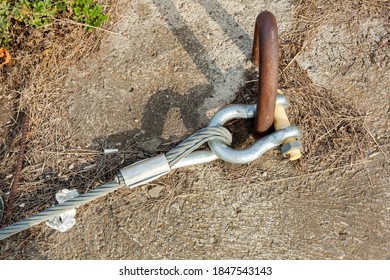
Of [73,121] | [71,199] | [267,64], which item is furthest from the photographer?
[73,121]

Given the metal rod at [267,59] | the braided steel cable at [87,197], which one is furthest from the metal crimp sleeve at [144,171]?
the metal rod at [267,59]

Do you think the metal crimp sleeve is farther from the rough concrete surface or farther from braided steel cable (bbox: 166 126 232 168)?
the rough concrete surface

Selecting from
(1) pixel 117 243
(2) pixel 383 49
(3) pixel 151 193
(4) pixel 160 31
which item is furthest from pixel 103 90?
(2) pixel 383 49

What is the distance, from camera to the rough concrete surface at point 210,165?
2.34 m

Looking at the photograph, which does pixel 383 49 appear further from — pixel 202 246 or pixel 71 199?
pixel 71 199

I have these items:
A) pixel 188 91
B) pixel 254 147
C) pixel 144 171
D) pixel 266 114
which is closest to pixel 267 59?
pixel 266 114

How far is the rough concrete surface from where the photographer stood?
2.34 metres

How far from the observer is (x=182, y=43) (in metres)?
2.86

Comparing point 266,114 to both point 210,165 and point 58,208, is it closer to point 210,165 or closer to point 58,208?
point 210,165

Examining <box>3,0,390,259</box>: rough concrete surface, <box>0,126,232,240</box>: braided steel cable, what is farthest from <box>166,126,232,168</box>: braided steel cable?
<box>3,0,390,259</box>: rough concrete surface

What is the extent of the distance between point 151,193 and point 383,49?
163 centimetres

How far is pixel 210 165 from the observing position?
2.51 m

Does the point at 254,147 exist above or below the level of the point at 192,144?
below

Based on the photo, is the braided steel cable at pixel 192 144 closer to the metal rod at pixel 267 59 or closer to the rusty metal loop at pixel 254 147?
the rusty metal loop at pixel 254 147
